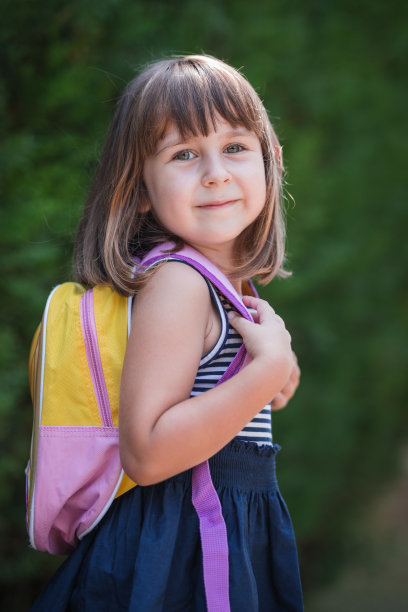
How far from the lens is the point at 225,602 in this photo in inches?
59.5

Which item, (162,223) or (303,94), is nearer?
(162,223)

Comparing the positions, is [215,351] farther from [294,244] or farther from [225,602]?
[294,244]

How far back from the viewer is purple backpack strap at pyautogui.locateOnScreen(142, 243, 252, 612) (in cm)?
152

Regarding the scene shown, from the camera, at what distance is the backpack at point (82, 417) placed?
1.57 meters

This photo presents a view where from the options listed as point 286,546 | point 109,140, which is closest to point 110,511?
point 286,546

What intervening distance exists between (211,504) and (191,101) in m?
0.96

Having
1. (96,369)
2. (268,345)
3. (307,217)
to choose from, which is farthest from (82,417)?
(307,217)

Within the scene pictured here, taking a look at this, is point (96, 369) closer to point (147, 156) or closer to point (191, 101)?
point (147, 156)

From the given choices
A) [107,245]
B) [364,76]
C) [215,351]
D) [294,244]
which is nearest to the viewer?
[215,351]

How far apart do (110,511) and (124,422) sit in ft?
1.12

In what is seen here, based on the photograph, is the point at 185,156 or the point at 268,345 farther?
the point at 185,156

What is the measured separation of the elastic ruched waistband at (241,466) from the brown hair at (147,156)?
1.51 ft

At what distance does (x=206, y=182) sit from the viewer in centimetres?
164

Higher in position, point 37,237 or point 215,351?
point 37,237
